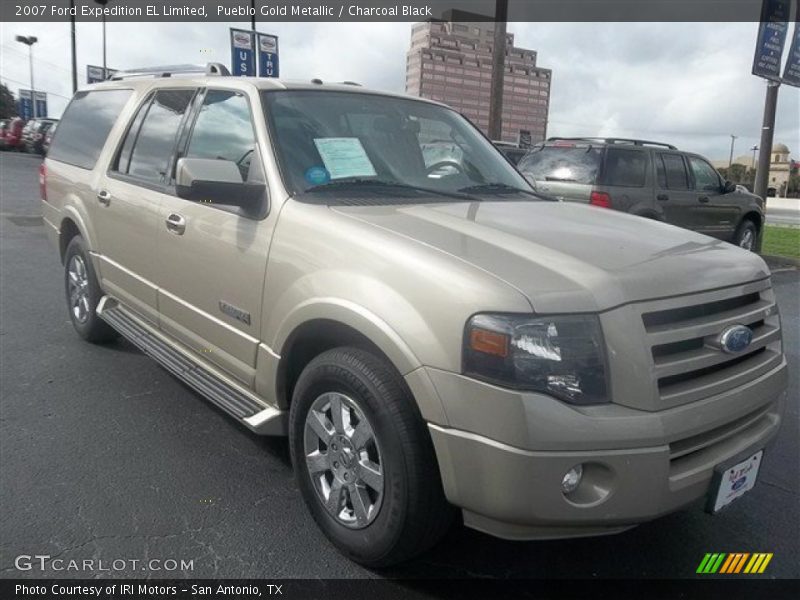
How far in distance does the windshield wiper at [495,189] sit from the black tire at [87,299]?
281cm

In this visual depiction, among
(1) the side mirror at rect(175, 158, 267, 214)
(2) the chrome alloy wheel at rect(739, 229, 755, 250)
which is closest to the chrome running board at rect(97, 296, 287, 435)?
(1) the side mirror at rect(175, 158, 267, 214)

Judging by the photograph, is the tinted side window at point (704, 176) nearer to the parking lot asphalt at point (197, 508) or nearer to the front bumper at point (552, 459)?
the parking lot asphalt at point (197, 508)

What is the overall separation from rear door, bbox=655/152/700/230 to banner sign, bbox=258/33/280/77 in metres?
11.0

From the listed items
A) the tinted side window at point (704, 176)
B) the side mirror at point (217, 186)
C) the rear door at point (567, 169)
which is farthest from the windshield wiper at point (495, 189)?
the tinted side window at point (704, 176)

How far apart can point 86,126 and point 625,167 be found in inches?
247

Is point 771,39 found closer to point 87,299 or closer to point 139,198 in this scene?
point 139,198

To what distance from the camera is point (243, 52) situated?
55.8 ft

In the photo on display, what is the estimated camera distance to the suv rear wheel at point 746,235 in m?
10.7

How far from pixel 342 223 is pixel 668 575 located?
6.22 ft

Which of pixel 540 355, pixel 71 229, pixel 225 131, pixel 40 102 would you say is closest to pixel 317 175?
pixel 225 131

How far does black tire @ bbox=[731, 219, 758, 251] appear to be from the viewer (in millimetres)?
10719

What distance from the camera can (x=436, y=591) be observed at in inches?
99.3

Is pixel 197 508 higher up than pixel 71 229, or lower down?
lower down

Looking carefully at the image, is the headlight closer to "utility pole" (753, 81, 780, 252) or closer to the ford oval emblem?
the ford oval emblem
